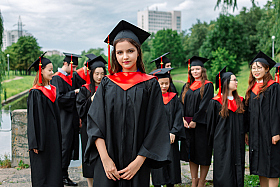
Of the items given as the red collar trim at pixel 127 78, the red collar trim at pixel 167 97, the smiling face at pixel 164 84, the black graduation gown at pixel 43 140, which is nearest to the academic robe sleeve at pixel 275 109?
the red collar trim at pixel 167 97

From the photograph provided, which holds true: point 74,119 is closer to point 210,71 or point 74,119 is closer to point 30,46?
point 210,71

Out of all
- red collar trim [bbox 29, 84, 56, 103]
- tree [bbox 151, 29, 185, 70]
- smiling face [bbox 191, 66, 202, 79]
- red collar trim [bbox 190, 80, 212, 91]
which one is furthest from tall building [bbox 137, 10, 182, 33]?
red collar trim [bbox 29, 84, 56, 103]

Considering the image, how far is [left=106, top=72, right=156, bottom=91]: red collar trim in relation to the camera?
2.23 metres

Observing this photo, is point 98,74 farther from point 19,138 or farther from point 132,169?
point 19,138

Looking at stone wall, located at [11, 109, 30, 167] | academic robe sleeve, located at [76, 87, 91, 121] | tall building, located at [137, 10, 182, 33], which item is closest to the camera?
academic robe sleeve, located at [76, 87, 91, 121]

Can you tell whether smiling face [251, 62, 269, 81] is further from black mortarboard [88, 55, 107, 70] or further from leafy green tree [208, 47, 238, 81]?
leafy green tree [208, 47, 238, 81]

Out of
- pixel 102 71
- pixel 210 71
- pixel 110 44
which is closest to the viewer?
pixel 110 44

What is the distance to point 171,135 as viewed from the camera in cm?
380

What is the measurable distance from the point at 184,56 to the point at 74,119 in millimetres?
44975

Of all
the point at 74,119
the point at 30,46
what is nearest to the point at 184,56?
the point at 30,46

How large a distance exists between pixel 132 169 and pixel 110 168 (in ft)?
0.60

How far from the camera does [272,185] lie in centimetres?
A: 386

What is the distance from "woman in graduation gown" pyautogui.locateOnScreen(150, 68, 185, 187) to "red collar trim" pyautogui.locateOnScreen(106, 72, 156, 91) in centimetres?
172

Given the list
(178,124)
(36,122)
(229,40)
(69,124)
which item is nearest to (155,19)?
(229,40)
